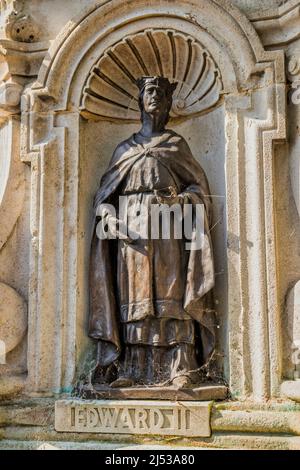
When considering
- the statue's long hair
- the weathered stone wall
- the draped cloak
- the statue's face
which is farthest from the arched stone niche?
the statue's face

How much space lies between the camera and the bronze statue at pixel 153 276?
4988mm

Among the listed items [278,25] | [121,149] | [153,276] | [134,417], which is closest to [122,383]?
[134,417]

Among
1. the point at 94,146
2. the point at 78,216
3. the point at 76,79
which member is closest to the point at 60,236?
the point at 78,216

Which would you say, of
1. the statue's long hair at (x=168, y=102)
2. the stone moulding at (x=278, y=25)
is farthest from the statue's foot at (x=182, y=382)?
the stone moulding at (x=278, y=25)

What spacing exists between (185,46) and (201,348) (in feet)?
7.05

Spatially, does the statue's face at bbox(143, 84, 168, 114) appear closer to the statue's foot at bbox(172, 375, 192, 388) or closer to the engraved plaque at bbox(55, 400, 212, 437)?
the statue's foot at bbox(172, 375, 192, 388)

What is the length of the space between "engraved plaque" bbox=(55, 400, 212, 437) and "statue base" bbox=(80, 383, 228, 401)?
0.05 m

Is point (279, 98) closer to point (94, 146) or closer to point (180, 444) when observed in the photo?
point (94, 146)

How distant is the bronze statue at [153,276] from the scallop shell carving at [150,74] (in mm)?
274

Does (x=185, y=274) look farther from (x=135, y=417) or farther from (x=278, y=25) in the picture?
(x=278, y=25)

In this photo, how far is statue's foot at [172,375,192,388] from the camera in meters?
4.80

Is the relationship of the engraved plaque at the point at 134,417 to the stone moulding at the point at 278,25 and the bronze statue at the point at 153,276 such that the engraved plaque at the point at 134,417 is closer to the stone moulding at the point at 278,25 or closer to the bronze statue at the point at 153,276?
the bronze statue at the point at 153,276

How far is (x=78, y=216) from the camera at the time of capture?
533 centimetres

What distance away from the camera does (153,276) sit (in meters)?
5.05
